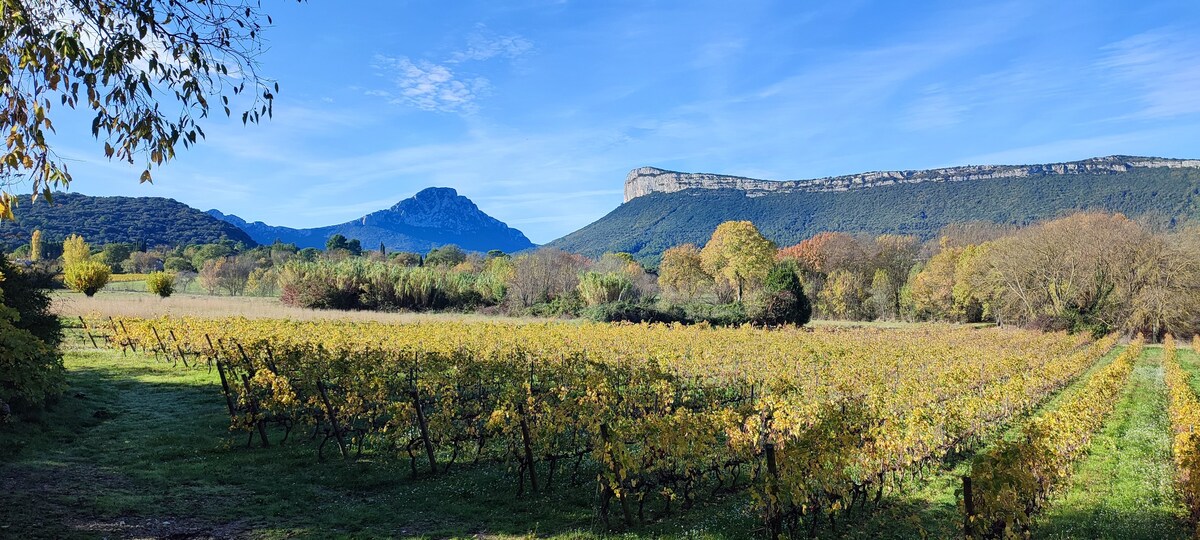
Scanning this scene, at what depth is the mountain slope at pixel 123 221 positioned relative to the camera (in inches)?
3201

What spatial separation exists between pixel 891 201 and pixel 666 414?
132366mm

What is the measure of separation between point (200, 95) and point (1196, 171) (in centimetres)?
12888

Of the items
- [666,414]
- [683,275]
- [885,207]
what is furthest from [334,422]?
[885,207]

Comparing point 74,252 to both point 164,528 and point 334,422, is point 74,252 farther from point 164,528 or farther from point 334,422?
point 164,528

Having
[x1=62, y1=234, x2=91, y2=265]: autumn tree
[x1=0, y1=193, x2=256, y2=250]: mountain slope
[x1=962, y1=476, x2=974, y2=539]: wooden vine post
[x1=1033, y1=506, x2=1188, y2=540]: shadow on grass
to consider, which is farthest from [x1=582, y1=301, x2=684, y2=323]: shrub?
[x1=0, y1=193, x2=256, y2=250]: mountain slope

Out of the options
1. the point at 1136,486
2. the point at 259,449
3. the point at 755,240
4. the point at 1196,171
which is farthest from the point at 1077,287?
the point at 1196,171

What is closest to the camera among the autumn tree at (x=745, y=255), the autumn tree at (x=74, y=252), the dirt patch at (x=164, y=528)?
the dirt patch at (x=164, y=528)

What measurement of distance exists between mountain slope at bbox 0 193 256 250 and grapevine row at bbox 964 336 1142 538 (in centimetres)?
9919

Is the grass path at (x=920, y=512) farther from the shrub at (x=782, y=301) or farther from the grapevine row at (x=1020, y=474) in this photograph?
the shrub at (x=782, y=301)

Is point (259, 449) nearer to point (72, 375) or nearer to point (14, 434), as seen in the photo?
point (14, 434)

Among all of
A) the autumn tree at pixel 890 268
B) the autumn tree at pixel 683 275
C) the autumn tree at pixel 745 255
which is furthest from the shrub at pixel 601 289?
the autumn tree at pixel 890 268

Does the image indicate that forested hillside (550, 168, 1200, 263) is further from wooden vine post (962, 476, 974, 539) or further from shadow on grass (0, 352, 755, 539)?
shadow on grass (0, 352, 755, 539)

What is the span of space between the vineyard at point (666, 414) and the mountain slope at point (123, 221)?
8677 centimetres

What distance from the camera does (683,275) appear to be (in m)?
56.2
